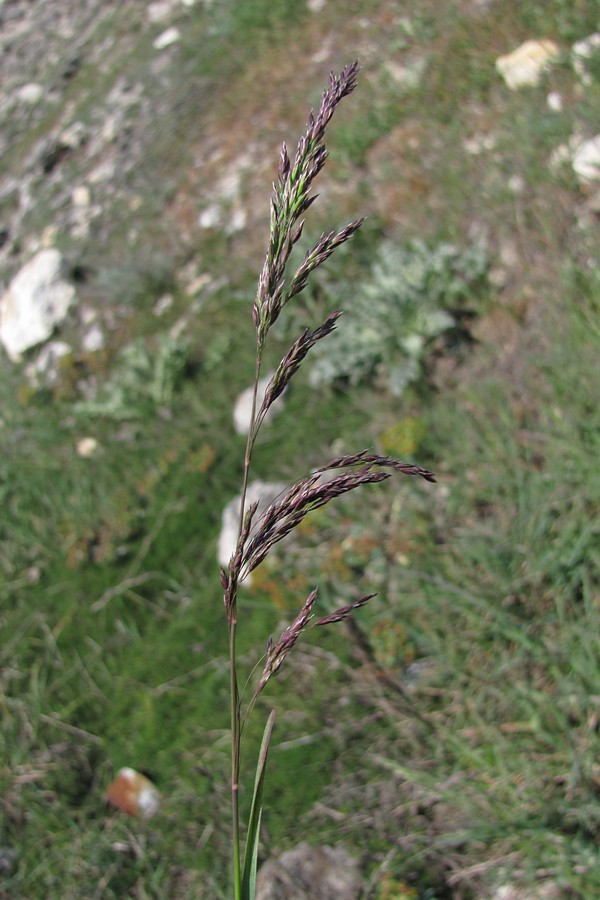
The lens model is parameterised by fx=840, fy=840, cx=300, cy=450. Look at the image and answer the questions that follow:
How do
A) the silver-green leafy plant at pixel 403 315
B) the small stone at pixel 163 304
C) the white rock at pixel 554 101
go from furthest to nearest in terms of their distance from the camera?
the small stone at pixel 163 304, the white rock at pixel 554 101, the silver-green leafy plant at pixel 403 315

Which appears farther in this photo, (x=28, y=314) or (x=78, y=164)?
(x=78, y=164)

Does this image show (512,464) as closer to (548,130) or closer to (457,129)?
(548,130)

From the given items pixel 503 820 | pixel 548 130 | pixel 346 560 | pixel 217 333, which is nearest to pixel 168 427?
pixel 217 333

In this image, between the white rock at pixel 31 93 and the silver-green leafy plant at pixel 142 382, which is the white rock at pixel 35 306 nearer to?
the silver-green leafy plant at pixel 142 382

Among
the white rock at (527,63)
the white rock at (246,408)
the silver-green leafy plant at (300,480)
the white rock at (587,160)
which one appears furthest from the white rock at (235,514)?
the white rock at (527,63)

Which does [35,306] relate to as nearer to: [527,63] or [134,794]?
[527,63]

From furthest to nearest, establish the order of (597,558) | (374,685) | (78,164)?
(78,164)
(374,685)
(597,558)

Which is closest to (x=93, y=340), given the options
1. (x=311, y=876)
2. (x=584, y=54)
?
(x=584, y=54)
